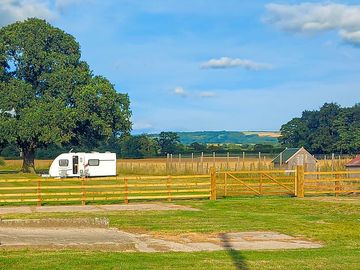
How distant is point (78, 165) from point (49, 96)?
7.31 meters

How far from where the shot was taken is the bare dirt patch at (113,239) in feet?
44.8

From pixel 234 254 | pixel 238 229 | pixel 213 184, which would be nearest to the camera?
pixel 234 254

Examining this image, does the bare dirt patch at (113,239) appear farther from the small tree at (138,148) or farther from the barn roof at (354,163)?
the small tree at (138,148)

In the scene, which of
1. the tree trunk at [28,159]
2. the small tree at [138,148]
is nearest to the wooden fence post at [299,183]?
the tree trunk at [28,159]

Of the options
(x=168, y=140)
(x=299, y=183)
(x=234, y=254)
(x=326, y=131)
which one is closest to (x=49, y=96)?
(x=299, y=183)

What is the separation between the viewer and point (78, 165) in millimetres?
50406

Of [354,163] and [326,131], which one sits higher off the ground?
[326,131]

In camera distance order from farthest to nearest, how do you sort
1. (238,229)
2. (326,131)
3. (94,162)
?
(326,131) < (94,162) < (238,229)

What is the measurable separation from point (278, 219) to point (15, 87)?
124ft

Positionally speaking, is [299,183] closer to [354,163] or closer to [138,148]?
[354,163]

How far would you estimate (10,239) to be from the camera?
47.8 feet

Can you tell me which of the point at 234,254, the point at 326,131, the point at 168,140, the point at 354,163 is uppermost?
the point at 326,131

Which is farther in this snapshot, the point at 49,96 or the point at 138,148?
the point at 138,148

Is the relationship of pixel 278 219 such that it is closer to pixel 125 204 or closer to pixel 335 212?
pixel 335 212
